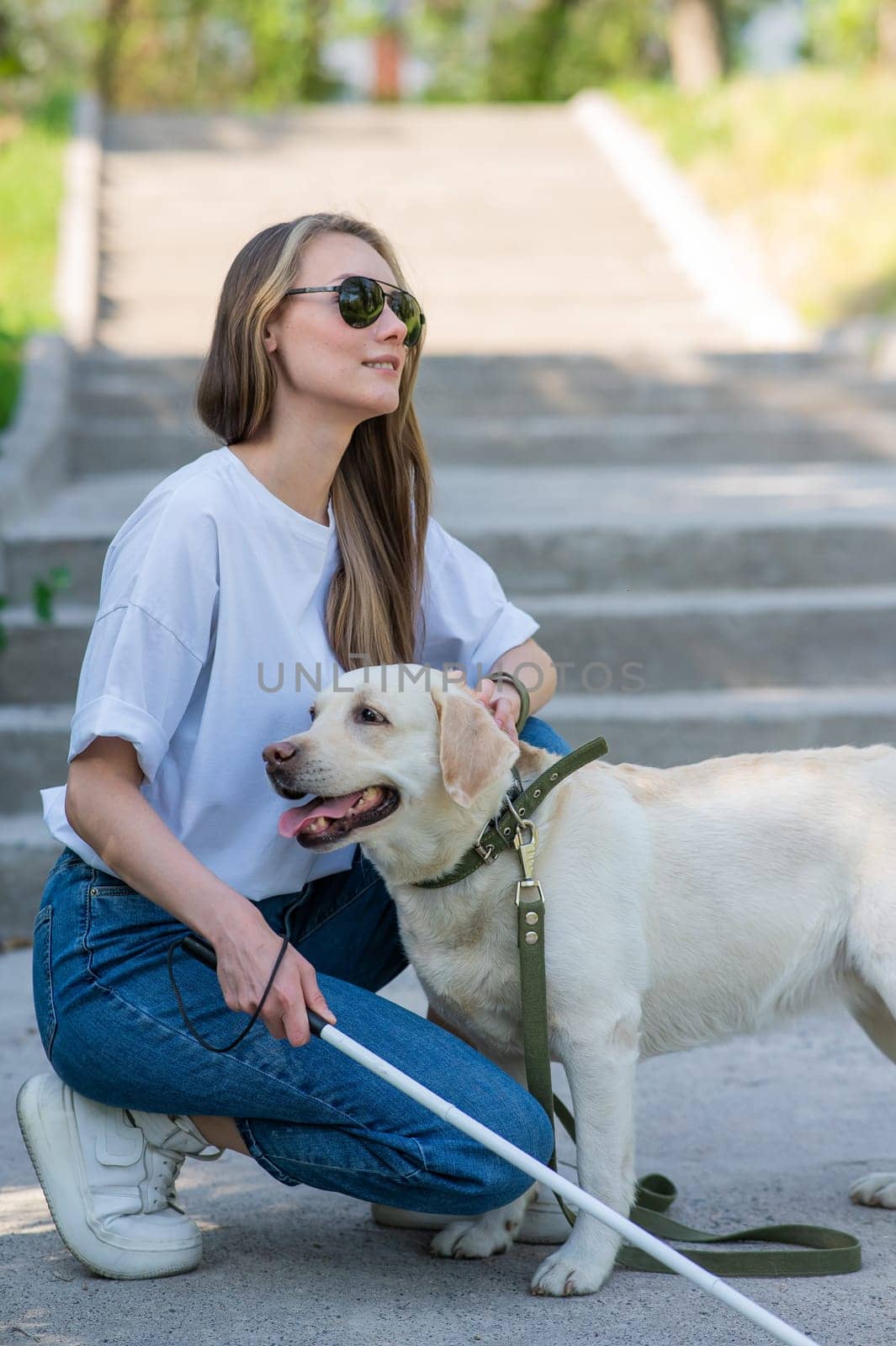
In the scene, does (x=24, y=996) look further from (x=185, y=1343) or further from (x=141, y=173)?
(x=141, y=173)

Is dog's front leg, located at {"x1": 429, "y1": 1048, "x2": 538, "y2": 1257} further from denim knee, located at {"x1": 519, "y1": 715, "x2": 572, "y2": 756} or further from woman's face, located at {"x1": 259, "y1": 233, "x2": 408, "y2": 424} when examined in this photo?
woman's face, located at {"x1": 259, "y1": 233, "x2": 408, "y2": 424}

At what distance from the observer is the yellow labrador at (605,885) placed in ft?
8.43

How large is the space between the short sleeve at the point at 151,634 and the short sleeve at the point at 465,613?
0.67 meters

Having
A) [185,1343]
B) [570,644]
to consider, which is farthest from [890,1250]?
[570,644]

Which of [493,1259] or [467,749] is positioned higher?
[467,749]

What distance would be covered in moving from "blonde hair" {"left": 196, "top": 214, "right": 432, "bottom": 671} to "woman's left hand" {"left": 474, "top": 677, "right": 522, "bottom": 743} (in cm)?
22

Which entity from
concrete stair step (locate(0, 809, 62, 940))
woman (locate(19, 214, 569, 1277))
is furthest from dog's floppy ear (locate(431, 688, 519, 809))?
concrete stair step (locate(0, 809, 62, 940))

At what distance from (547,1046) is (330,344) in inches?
57.2

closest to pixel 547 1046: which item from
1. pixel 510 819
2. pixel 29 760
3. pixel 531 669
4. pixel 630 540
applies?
pixel 510 819

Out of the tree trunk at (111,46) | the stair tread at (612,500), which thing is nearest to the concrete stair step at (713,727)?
the stair tread at (612,500)

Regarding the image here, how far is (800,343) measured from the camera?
8555 millimetres

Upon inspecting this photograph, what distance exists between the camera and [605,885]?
266cm

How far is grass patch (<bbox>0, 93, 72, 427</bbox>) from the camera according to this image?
7.24 metres

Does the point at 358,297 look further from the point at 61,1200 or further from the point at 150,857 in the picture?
the point at 61,1200
